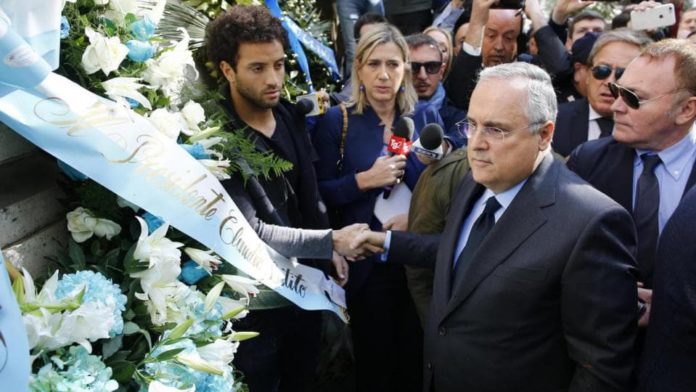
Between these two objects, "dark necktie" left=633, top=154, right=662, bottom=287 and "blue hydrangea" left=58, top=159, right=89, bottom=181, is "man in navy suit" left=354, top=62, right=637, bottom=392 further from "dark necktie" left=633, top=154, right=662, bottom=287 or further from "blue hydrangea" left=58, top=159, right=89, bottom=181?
"blue hydrangea" left=58, top=159, right=89, bottom=181

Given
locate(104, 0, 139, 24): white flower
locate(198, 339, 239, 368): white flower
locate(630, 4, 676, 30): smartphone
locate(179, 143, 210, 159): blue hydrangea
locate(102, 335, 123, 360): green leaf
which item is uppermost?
locate(104, 0, 139, 24): white flower

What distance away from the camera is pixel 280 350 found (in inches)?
116

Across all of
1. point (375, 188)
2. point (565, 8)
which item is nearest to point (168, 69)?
point (375, 188)

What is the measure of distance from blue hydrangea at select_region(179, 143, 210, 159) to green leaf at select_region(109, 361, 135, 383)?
0.75 metres

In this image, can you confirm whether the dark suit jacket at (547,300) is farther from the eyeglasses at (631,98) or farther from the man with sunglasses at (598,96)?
the man with sunglasses at (598,96)

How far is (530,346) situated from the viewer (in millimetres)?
2186

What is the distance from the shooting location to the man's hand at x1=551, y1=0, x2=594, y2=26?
4492mm

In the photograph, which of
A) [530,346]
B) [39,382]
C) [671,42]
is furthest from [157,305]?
[671,42]

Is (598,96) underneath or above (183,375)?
above

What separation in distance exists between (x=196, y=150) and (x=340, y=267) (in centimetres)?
128

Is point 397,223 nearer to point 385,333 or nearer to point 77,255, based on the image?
point 385,333

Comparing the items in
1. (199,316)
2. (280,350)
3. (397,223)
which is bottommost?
(280,350)

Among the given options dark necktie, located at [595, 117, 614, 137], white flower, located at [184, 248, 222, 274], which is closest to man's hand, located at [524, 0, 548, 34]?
dark necktie, located at [595, 117, 614, 137]

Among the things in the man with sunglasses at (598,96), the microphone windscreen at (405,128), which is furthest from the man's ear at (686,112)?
the microphone windscreen at (405,128)
